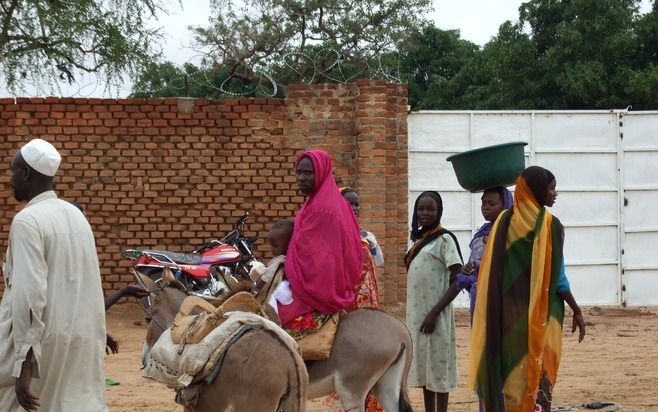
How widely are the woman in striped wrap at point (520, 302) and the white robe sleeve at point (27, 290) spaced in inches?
98.7

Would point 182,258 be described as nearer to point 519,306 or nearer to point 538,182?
point 519,306

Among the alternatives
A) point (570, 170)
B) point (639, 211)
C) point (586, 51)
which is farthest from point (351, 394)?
point (586, 51)

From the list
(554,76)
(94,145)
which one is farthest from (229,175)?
(554,76)

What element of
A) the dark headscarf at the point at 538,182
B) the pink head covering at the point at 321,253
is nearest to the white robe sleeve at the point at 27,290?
the pink head covering at the point at 321,253

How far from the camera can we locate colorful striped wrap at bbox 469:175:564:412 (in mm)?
5480

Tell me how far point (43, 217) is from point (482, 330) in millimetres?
2559

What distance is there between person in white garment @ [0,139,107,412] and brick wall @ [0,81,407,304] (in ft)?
25.6

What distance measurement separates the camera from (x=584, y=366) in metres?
10.1

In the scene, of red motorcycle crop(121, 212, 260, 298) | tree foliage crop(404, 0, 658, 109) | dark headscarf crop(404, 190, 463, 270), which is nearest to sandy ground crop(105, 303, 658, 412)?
red motorcycle crop(121, 212, 260, 298)

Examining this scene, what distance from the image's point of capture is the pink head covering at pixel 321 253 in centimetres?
555

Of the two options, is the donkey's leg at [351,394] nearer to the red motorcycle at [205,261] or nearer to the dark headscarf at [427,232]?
the dark headscarf at [427,232]

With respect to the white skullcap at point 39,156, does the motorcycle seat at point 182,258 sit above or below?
below

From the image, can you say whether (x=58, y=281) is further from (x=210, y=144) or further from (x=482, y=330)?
(x=210, y=144)

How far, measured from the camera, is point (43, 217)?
14.2 ft
